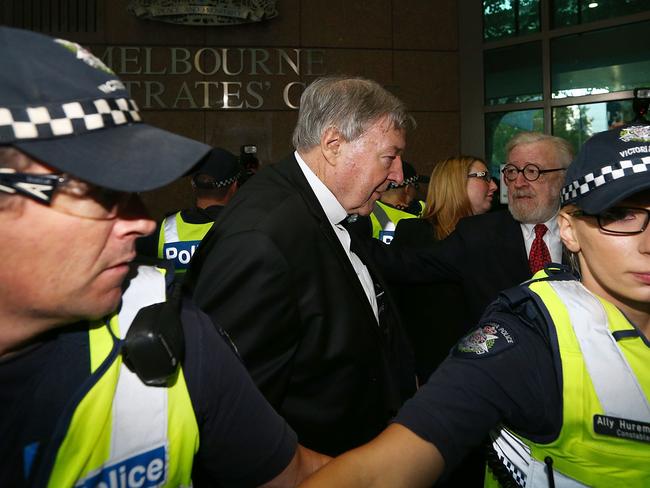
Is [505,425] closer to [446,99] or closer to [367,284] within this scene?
[367,284]

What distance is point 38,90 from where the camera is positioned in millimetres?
1051

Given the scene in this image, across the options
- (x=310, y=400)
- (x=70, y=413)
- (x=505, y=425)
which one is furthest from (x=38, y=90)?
(x=310, y=400)

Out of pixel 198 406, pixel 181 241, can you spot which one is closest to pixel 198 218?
pixel 181 241

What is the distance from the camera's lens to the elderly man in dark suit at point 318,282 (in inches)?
79.2

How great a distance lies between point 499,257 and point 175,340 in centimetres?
260

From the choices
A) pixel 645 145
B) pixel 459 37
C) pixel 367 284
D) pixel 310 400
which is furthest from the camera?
pixel 459 37

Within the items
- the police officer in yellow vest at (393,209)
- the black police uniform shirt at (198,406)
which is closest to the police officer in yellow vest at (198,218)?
the police officer in yellow vest at (393,209)

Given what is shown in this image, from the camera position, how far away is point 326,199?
8.63ft

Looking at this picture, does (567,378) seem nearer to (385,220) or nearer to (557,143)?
(557,143)

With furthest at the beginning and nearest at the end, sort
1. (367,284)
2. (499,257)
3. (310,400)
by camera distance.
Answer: (499,257)
(367,284)
(310,400)

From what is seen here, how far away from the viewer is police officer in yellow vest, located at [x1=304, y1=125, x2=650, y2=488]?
1.35 meters

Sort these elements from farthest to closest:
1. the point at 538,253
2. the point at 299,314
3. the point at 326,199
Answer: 1. the point at 538,253
2. the point at 326,199
3. the point at 299,314

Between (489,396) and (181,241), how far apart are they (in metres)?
2.90

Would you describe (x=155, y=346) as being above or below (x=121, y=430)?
above
